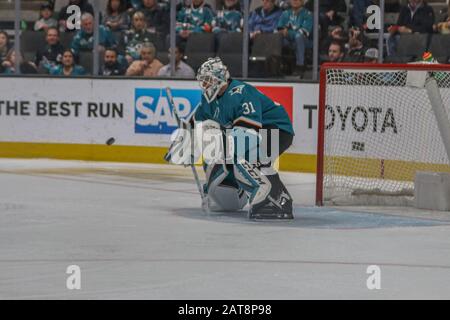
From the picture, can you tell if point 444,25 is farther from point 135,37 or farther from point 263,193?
point 263,193

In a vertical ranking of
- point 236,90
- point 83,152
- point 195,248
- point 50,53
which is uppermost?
point 50,53

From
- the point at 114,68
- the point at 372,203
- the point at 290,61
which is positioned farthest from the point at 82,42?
the point at 372,203

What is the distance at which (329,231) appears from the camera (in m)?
9.01

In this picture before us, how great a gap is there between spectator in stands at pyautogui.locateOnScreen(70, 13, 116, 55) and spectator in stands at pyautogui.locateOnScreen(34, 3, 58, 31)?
1.36ft

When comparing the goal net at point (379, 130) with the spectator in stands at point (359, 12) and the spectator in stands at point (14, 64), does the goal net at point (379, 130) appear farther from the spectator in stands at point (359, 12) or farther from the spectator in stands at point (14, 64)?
the spectator in stands at point (14, 64)

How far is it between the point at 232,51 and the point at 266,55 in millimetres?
425

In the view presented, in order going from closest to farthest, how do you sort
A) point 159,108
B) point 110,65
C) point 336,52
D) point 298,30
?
point 336,52, point 298,30, point 159,108, point 110,65

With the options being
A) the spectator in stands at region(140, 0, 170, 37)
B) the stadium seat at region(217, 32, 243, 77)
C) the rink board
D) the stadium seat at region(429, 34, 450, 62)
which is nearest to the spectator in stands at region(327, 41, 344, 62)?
the rink board

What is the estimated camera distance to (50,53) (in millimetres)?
15336

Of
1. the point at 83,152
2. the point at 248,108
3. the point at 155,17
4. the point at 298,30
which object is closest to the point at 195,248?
the point at 248,108

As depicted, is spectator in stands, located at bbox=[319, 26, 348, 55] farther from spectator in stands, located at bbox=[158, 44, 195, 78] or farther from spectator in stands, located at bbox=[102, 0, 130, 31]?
spectator in stands, located at bbox=[102, 0, 130, 31]

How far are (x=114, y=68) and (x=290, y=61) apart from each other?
2.15 m

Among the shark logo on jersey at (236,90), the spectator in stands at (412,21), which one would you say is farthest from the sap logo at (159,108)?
the shark logo on jersey at (236,90)

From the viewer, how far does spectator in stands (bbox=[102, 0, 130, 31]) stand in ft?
49.5
